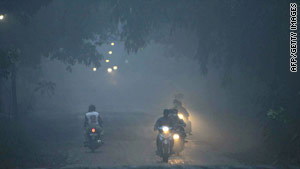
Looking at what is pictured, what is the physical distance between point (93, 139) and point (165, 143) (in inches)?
147

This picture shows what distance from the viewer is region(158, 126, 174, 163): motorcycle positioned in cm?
1083

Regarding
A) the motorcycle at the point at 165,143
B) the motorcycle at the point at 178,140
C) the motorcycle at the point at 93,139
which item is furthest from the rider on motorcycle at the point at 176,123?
the motorcycle at the point at 93,139

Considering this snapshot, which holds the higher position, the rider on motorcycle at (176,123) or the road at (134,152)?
the rider on motorcycle at (176,123)

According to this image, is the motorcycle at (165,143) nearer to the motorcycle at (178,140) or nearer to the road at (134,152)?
the road at (134,152)

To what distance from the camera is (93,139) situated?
525 inches

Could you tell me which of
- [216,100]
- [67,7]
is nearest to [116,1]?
[67,7]

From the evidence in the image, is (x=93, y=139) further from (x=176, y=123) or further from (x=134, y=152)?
(x=176, y=123)

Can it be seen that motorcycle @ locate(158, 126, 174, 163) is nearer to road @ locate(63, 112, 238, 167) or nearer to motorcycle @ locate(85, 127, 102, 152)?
road @ locate(63, 112, 238, 167)

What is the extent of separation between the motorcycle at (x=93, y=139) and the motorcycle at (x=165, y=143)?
10.9 ft

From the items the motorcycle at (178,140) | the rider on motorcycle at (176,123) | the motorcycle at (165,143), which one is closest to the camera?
the motorcycle at (165,143)

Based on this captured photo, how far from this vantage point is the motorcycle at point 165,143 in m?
10.8

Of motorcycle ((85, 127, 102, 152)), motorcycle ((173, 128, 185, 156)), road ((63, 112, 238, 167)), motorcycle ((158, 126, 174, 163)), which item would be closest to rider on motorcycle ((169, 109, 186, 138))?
motorcycle ((173, 128, 185, 156))

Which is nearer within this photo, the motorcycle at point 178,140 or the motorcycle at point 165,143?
the motorcycle at point 165,143

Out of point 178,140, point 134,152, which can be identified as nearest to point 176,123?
point 178,140
